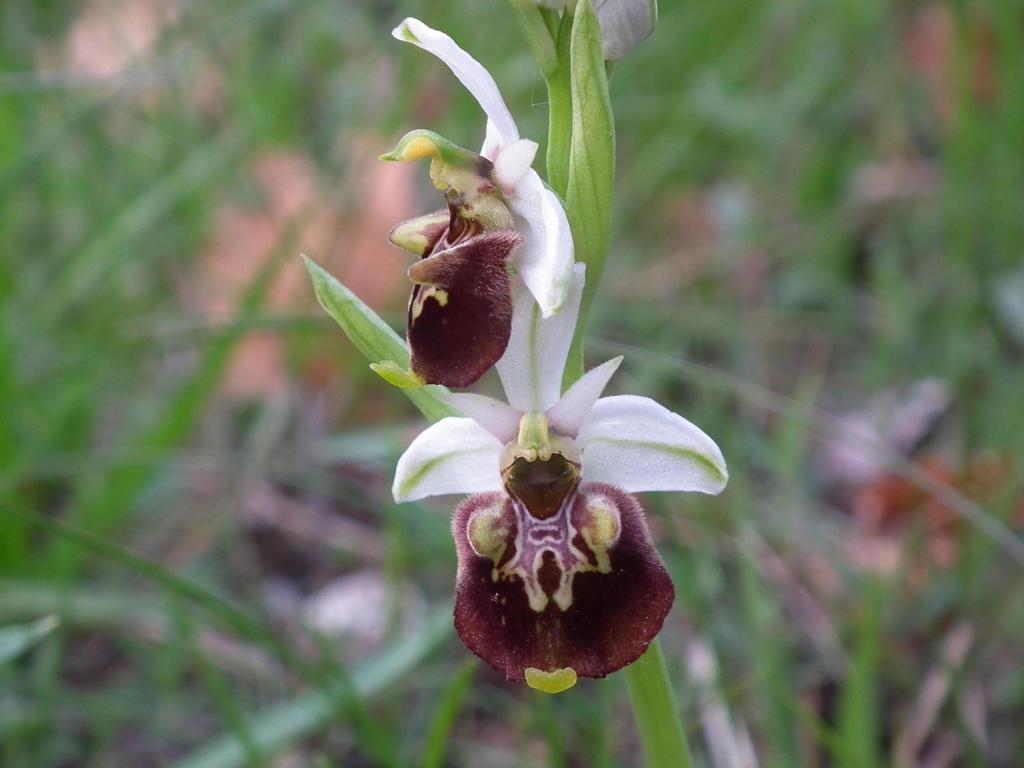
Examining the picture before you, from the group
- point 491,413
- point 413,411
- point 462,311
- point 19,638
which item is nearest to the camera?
point 462,311

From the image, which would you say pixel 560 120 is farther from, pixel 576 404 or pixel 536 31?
pixel 576 404

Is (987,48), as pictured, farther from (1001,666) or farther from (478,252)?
(478,252)

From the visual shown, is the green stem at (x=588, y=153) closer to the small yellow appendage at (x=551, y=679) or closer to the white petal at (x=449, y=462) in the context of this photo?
the white petal at (x=449, y=462)

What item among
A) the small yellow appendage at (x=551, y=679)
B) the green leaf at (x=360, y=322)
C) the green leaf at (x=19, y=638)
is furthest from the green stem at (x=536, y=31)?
the green leaf at (x=19, y=638)

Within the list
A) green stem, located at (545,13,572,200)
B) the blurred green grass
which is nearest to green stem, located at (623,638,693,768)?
the blurred green grass

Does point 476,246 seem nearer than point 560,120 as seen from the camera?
Yes

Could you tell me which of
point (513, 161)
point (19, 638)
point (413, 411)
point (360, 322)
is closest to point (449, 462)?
point (360, 322)

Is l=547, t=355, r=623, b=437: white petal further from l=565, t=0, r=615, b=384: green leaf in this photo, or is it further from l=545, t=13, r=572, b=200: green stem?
l=545, t=13, r=572, b=200: green stem

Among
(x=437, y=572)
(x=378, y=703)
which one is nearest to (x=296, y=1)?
(x=437, y=572)
